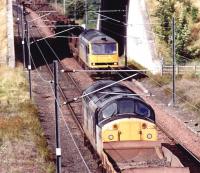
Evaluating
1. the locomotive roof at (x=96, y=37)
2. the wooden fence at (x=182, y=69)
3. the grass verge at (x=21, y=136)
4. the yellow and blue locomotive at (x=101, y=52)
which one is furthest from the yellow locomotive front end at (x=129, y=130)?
the locomotive roof at (x=96, y=37)

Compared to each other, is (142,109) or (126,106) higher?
(126,106)

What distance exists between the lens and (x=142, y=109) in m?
21.1

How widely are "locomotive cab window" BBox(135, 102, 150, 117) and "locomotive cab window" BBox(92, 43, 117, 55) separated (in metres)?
21.1

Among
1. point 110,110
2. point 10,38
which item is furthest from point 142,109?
point 10,38

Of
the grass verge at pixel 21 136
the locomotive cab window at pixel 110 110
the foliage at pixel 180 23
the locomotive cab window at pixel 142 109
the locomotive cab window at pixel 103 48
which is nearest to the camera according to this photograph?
the locomotive cab window at pixel 110 110

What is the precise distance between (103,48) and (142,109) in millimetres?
21341

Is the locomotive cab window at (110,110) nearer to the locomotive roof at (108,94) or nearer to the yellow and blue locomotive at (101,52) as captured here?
the locomotive roof at (108,94)

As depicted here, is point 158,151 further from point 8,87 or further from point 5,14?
point 5,14

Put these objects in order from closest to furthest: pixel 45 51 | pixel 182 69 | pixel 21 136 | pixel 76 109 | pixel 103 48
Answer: pixel 21 136 → pixel 76 109 → pixel 182 69 → pixel 103 48 → pixel 45 51

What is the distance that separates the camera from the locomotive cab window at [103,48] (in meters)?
41.9

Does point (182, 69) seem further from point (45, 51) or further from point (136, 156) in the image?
point (136, 156)

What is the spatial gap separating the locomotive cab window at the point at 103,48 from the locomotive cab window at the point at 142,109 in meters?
21.1

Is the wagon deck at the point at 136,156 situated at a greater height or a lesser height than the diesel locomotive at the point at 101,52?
lesser

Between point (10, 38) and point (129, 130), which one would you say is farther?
point (10, 38)
